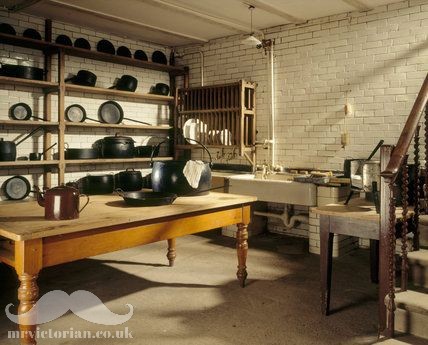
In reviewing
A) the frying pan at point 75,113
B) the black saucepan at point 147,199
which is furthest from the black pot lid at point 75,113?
the black saucepan at point 147,199

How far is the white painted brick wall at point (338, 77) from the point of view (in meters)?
4.95

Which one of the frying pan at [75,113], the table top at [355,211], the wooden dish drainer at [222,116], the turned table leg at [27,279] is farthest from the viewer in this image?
the wooden dish drainer at [222,116]

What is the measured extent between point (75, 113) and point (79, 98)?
0.26 m

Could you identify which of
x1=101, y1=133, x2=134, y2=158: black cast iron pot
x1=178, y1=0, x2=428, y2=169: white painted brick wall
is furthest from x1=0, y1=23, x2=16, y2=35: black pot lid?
x1=178, y1=0, x2=428, y2=169: white painted brick wall

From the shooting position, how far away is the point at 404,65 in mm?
4949

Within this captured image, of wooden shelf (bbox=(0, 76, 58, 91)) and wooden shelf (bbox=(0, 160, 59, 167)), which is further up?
wooden shelf (bbox=(0, 76, 58, 91))

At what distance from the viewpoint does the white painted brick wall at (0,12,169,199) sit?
5.43 m

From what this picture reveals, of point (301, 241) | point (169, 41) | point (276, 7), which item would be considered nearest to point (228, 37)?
point (169, 41)

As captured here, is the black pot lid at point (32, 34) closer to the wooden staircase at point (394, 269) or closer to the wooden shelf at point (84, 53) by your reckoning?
the wooden shelf at point (84, 53)

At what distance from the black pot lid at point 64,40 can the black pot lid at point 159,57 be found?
1.48 metres

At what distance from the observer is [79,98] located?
6.11m

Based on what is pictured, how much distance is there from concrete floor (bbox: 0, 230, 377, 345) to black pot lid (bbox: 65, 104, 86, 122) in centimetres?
216

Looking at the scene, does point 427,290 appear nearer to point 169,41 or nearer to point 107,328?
point 107,328

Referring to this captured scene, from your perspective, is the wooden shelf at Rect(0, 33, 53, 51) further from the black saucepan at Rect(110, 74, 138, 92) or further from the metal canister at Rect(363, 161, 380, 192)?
the metal canister at Rect(363, 161, 380, 192)
